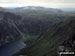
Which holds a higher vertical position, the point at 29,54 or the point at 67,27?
the point at 67,27

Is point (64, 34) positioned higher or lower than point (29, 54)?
higher

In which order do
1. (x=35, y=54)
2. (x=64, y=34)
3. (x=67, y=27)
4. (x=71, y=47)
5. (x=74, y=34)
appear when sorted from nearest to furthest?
(x=71, y=47) < (x=74, y=34) < (x=35, y=54) < (x=64, y=34) < (x=67, y=27)

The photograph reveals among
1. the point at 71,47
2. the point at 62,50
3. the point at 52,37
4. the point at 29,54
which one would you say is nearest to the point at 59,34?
the point at 52,37

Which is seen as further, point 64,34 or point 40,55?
point 64,34

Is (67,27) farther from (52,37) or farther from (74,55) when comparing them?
(74,55)

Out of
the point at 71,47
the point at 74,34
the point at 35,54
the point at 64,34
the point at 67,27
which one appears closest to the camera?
the point at 71,47

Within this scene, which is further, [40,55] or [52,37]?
[52,37]

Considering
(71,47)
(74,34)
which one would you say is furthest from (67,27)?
(71,47)

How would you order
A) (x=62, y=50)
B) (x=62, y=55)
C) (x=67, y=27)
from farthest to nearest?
(x=67, y=27) → (x=62, y=50) → (x=62, y=55)

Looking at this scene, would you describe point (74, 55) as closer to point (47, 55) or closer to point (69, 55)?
point (69, 55)
